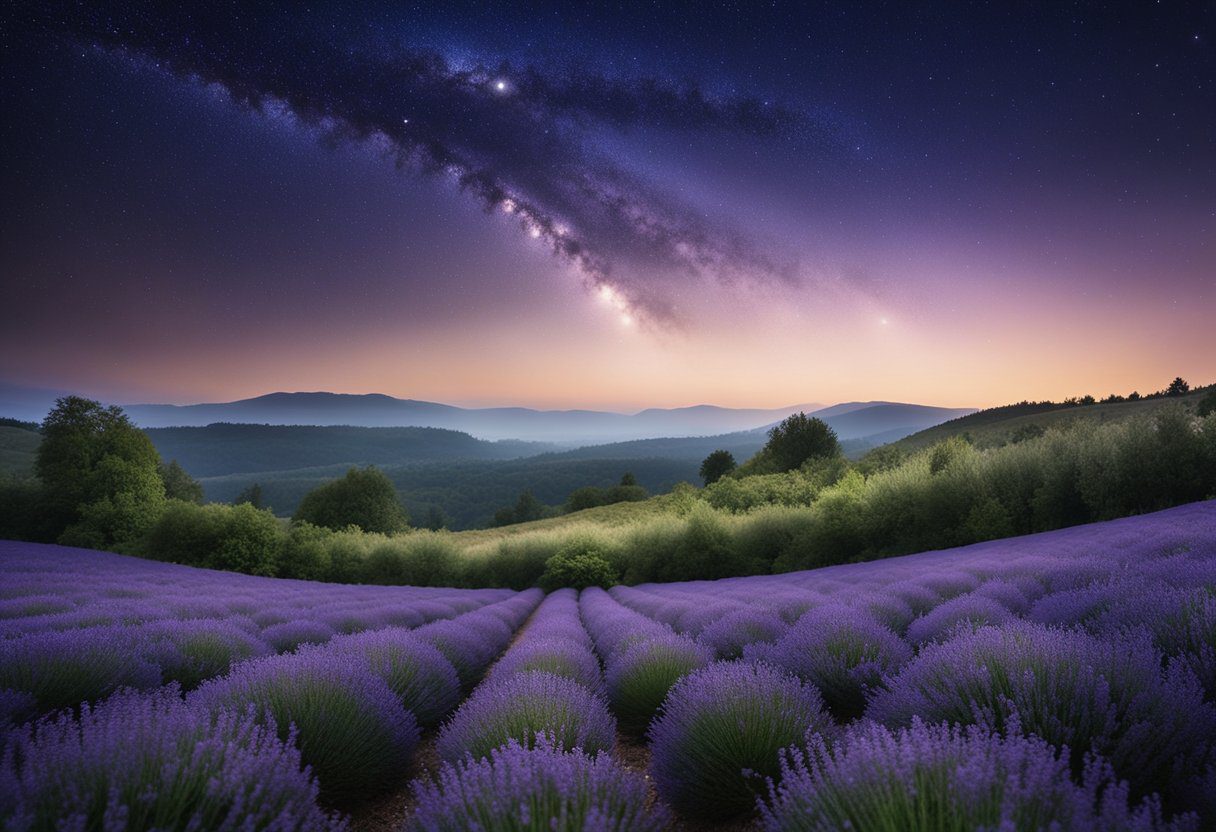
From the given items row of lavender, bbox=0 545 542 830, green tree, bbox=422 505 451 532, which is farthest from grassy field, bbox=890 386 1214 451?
green tree, bbox=422 505 451 532

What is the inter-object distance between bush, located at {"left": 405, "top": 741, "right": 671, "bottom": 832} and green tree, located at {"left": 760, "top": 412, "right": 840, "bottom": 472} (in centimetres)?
4339

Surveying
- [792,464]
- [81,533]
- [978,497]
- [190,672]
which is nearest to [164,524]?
[81,533]

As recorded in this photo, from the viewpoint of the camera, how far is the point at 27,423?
65688 mm

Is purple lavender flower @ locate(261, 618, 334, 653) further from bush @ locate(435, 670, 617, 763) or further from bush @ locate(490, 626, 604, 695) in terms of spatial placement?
bush @ locate(435, 670, 617, 763)

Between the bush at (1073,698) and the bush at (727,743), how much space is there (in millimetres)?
402

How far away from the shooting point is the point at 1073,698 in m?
1.55

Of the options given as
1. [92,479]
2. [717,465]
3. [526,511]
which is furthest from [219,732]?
[526,511]

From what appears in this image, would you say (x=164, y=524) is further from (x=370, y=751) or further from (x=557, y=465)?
(x=557, y=465)

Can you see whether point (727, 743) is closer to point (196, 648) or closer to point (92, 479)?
point (196, 648)

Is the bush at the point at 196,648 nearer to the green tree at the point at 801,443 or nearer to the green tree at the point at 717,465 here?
the green tree at the point at 801,443

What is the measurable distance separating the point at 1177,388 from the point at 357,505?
8976cm

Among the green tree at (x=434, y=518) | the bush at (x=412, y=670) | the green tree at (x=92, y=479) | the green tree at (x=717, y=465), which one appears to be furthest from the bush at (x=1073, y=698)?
the green tree at (x=434, y=518)

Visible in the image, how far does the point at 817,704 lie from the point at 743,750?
1.43ft

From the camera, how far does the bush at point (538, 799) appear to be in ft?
3.95
